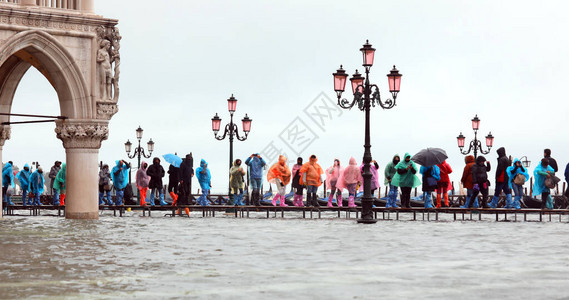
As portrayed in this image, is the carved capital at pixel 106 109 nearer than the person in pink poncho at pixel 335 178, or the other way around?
the carved capital at pixel 106 109

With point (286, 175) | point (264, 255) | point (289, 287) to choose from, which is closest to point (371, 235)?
point (264, 255)

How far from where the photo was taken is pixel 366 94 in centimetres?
2538

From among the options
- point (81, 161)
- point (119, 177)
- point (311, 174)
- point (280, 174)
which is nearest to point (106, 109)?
point (81, 161)

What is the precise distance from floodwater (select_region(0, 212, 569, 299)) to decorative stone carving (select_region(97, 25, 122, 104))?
549 cm

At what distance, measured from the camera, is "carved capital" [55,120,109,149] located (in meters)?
25.2

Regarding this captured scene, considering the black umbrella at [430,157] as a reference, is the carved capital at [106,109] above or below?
above

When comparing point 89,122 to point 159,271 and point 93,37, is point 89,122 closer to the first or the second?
point 93,37

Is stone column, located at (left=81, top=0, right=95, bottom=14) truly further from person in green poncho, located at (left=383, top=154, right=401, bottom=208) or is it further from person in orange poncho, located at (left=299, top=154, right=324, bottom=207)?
person in green poncho, located at (left=383, top=154, right=401, bottom=208)

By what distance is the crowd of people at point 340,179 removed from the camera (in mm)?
28812

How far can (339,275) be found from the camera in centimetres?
1116

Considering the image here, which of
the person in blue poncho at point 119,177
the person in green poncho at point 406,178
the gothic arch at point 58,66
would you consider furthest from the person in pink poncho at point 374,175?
the gothic arch at point 58,66

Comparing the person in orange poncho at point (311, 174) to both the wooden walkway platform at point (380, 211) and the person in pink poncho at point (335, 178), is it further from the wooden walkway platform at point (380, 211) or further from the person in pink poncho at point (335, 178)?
the wooden walkway platform at point (380, 211)

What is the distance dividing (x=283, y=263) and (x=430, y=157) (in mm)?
16391

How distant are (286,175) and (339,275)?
2070 cm
